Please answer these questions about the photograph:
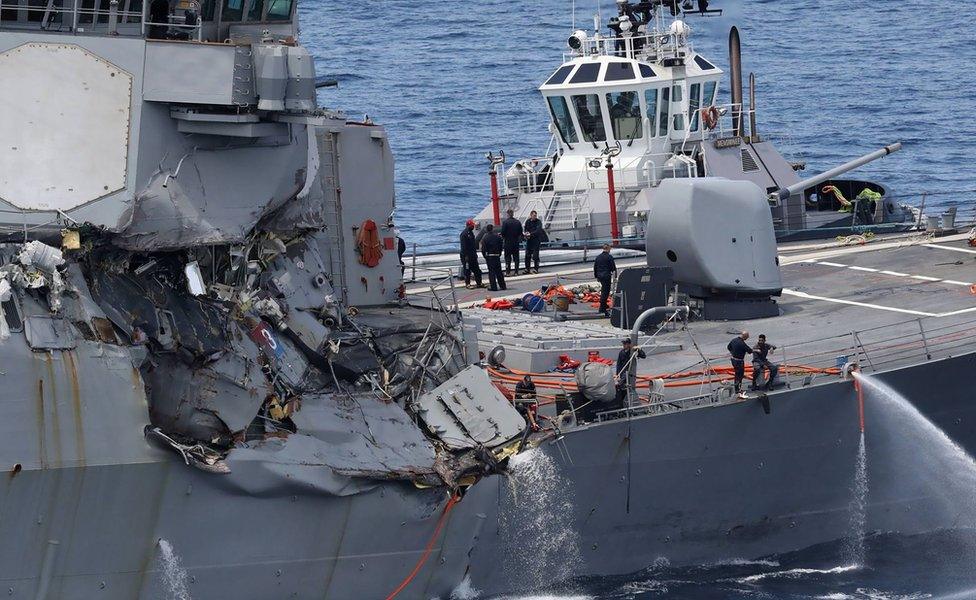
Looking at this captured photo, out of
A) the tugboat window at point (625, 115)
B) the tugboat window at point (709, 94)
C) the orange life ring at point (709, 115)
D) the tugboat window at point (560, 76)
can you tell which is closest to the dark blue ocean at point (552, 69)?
the tugboat window at point (709, 94)

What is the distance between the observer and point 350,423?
61.5 feet

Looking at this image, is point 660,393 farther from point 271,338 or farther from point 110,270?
point 110,270

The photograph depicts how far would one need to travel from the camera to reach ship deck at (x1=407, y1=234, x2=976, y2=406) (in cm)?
2277

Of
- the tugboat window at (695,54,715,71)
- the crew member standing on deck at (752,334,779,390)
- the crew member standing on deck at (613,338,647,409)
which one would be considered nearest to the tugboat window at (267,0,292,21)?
the crew member standing on deck at (613,338,647,409)

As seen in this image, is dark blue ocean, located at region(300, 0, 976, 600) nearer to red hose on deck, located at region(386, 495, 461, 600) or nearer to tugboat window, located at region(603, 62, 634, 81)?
tugboat window, located at region(603, 62, 634, 81)

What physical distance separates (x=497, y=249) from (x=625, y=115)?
9.17 meters

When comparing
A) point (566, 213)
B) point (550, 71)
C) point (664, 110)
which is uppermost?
point (664, 110)

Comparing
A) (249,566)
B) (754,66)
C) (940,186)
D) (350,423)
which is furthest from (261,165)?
(754,66)

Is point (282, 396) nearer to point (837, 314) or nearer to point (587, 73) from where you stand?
point (837, 314)

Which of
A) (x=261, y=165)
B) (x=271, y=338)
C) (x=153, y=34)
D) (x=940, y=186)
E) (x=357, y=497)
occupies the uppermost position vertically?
(x=153, y=34)

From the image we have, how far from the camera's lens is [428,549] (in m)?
19.2

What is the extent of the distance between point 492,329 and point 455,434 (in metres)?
4.72

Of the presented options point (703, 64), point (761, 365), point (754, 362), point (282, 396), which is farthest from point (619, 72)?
point (282, 396)

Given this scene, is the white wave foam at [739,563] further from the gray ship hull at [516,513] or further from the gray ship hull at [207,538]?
the gray ship hull at [207,538]
